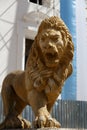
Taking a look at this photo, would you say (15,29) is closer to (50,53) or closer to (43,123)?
(50,53)

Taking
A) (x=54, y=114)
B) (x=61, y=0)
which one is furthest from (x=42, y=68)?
(x=61, y=0)

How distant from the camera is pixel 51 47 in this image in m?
3.36

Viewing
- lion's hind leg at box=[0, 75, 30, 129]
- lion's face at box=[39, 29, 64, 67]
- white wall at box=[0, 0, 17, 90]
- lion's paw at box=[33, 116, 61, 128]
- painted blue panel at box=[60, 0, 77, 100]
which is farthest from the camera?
white wall at box=[0, 0, 17, 90]

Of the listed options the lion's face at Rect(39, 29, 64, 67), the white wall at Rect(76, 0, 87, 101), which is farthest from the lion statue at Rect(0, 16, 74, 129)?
the white wall at Rect(76, 0, 87, 101)

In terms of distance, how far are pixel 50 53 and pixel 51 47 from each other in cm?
5

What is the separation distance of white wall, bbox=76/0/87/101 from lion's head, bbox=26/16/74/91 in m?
7.35

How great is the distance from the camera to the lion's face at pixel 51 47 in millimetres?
3369

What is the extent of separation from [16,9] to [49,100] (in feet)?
28.2

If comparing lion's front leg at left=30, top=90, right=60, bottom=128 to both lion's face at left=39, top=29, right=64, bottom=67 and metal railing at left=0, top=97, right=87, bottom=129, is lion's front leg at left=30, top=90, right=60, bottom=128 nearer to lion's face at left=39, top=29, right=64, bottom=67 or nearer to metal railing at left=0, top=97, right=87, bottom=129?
lion's face at left=39, top=29, right=64, bottom=67

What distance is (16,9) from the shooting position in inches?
467

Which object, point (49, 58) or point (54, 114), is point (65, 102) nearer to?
point (54, 114)

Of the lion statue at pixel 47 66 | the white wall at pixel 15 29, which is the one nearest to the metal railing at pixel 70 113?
the white wall at pixel 15 29

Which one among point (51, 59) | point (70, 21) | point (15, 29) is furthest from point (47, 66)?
point (15, 29)

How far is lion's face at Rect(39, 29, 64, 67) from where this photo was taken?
3369mm
